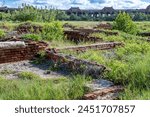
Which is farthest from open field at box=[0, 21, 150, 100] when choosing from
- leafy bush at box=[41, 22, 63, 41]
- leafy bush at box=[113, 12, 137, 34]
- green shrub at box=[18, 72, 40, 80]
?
leafy bush at box=[113, 12, 137, 34]

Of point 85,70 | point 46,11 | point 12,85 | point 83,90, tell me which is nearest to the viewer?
point 83,90

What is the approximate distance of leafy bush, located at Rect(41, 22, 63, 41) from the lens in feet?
38.5

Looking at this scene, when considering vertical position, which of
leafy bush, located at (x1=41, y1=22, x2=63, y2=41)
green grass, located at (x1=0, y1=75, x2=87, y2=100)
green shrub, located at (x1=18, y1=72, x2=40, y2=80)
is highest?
leafy bush, located at (x1=41, y1=22, x2=63, y2=41)

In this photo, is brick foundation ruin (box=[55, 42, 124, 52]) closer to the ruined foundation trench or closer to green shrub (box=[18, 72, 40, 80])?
the ruined foundation trench

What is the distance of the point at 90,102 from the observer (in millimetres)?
4523

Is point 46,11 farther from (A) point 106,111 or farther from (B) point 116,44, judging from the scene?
(A) point 106,111

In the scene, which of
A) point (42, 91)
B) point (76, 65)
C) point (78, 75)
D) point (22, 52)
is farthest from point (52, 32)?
point (42, 91)

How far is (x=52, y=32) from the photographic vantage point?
12.2m

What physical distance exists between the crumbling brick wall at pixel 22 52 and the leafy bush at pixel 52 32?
87.0 inches

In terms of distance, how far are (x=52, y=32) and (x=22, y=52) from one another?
10.8 ft

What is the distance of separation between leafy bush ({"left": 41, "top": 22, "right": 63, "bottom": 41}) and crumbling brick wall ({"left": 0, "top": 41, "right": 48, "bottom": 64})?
221cm

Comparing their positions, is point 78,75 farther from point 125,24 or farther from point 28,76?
point 125,24

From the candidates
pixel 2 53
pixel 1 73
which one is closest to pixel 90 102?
pixel 1 73

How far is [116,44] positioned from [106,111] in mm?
6436
